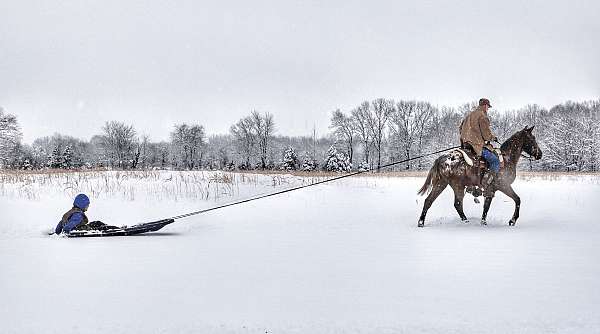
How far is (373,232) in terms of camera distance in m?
8.36

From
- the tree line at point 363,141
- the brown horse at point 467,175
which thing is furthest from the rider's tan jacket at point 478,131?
the tree line at point 363,141

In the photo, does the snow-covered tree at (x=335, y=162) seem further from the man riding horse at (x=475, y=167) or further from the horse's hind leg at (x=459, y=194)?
the man riding horse at (x=475, y=167)

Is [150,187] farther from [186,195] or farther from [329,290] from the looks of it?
[329,290]

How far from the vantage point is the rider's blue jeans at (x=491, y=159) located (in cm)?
883

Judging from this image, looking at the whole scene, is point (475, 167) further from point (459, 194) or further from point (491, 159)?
point (459, 194)

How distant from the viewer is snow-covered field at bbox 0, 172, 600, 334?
3.49 meters

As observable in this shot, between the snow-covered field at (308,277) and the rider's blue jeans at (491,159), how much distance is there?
3.83ft

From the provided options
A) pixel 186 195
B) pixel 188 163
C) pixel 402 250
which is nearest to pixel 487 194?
pixel 402 250

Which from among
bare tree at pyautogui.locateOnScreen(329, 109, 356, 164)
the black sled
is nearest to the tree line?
bare tree at pyautogui.locateOnScreen(329, 109, 356, 164)

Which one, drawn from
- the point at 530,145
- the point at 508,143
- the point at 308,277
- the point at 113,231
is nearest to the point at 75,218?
the point at 113,231

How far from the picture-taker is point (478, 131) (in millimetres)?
8742

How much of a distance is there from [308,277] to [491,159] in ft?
18.7

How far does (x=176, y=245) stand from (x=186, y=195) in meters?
7.46

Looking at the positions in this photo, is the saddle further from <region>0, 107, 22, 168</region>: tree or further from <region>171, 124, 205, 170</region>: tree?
<region>171, 124, 205, 170</region>: tree
